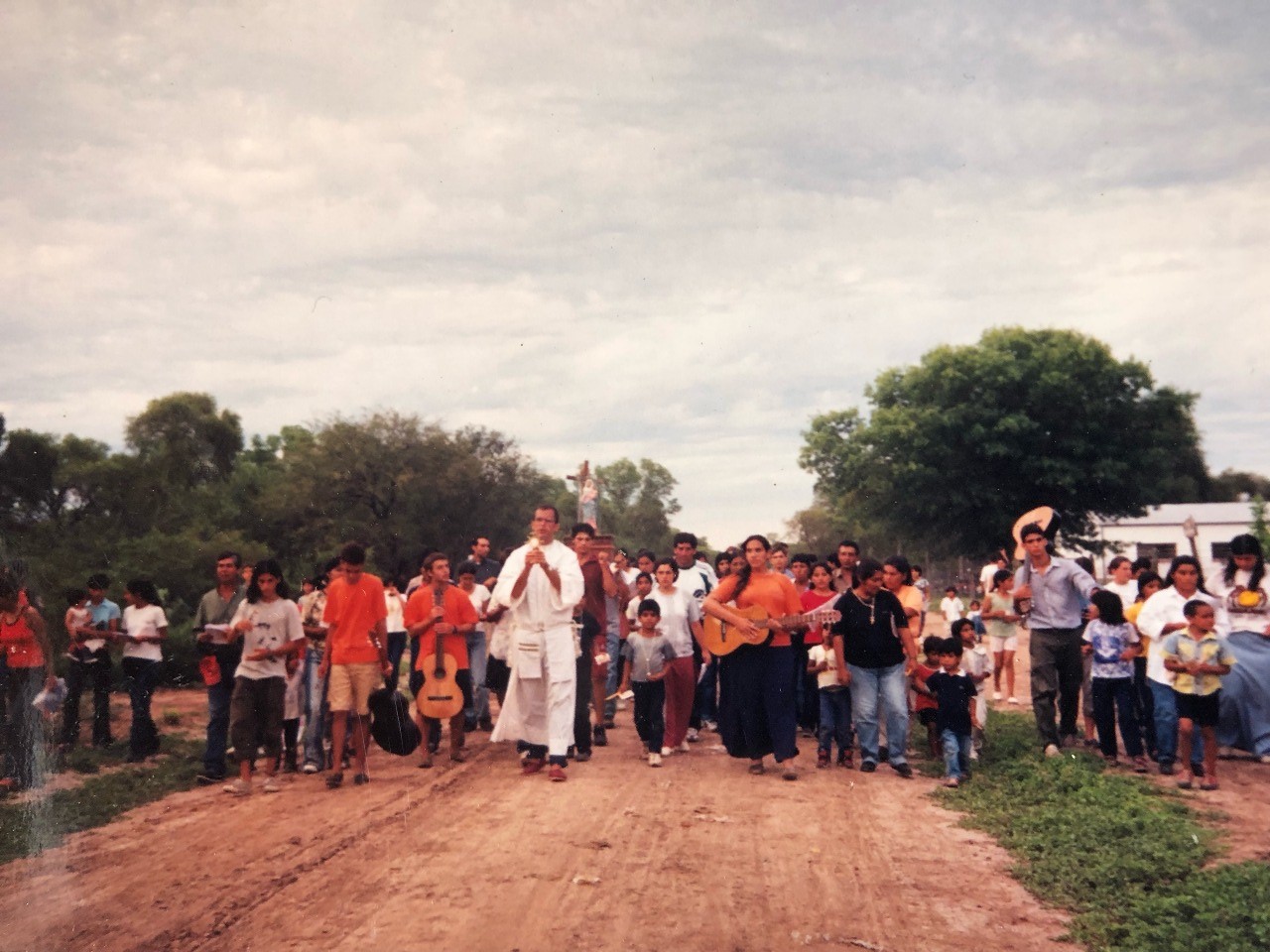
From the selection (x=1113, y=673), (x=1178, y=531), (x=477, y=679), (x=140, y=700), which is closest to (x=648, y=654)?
(x=477, y=679)

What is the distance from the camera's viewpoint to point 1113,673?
10242 millimetres

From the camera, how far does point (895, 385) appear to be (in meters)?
41.3

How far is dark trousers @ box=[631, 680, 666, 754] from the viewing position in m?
10.7

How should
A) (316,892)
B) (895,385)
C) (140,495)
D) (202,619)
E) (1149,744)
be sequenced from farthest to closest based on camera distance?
1. (895,385)
2. (140,495)
3. (1149,744)
4. (202,619)
5. (316,892)

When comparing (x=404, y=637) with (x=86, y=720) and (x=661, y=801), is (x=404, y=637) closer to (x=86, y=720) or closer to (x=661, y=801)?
(x=86, y=720)

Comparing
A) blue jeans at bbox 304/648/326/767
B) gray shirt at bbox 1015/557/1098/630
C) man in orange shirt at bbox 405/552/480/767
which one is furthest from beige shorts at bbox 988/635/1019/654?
blue jeans at bbox 304/648/326/767

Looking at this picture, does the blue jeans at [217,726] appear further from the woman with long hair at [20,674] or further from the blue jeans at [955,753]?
the blue jeans at [955,753]

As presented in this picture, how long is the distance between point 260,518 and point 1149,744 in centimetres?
3300

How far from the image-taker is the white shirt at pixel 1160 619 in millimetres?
9805

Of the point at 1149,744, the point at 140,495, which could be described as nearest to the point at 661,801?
the point at 1149,744

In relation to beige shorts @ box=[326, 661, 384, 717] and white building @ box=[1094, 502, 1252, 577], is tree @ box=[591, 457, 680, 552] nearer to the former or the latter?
white building @ box=[1094, 502, 1252, 577]

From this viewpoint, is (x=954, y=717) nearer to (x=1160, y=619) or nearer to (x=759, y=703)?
(x=759, y=703)

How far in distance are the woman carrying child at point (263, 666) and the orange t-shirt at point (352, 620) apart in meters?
0.29

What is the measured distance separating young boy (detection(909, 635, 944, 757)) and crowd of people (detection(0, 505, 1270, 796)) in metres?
0.03
